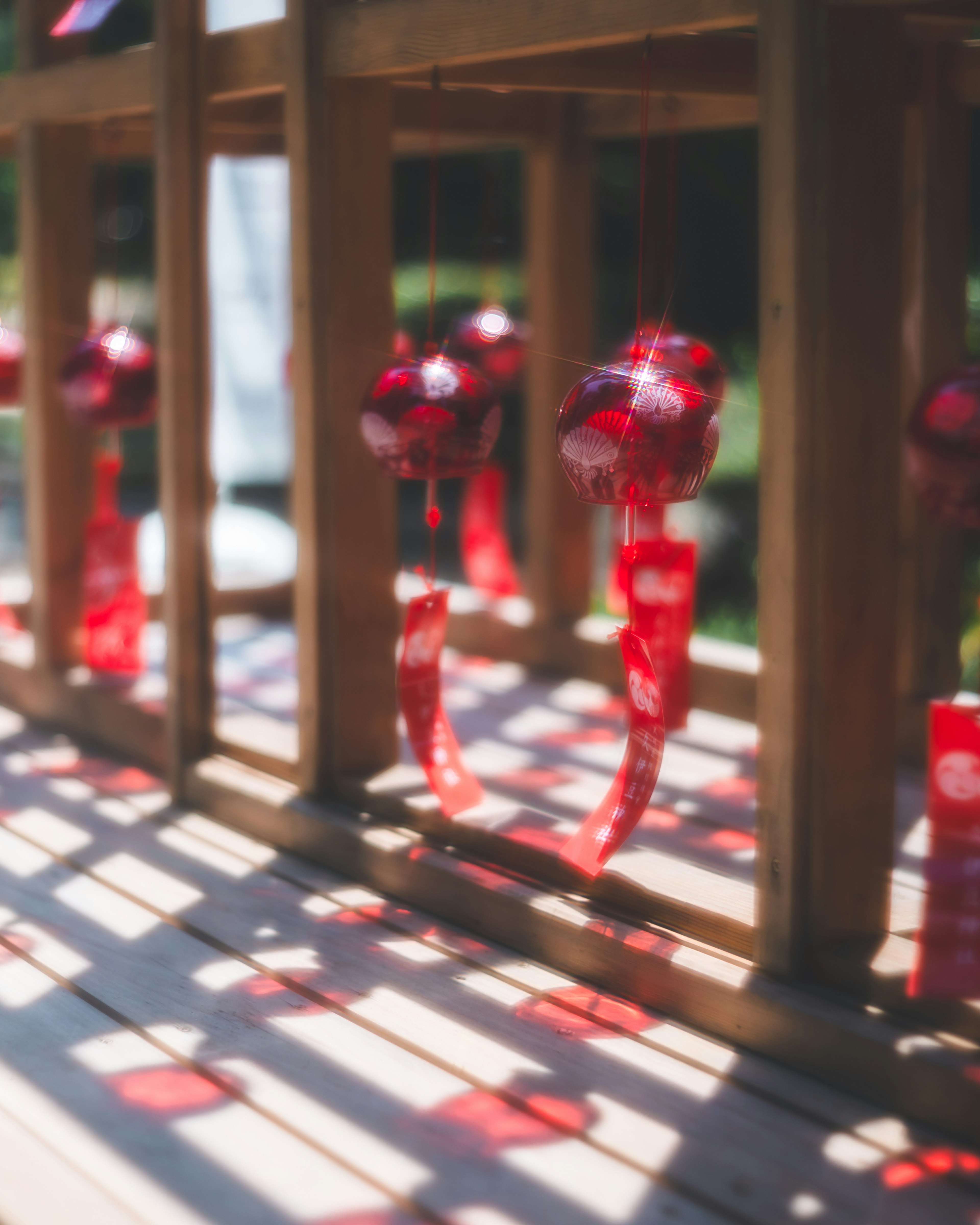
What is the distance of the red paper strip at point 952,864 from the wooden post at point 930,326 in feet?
4.81

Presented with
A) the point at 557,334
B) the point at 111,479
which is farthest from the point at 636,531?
the point at 111,479

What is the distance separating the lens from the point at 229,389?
7.97m

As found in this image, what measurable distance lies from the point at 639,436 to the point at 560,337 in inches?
107

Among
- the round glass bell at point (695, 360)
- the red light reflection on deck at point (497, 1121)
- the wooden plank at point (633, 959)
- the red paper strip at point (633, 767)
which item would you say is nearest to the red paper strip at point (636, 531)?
the round glass bell at point (695, 360)

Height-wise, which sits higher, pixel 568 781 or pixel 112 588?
pixel 112 588

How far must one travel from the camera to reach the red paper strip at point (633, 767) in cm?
237

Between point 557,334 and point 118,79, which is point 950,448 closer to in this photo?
point 118,79

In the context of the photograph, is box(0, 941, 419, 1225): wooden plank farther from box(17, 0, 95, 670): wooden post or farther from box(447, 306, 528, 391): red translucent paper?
box(447, 306, 528, 391): red translucent paper

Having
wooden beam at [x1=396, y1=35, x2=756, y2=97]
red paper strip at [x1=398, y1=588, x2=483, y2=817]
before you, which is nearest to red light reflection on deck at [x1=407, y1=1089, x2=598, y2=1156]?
red paper strip at [x1=398, y1=588, x2=483, y2=817]

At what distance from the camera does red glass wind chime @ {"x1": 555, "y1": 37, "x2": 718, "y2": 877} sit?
2203 millimetres

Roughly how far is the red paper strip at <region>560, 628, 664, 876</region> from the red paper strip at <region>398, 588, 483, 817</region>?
52 cm

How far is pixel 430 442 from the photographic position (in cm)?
266

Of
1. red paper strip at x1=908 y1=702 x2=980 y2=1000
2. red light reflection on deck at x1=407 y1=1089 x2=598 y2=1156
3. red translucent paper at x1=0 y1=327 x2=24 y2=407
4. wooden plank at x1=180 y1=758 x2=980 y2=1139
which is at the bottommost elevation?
red light reflection on deck at x1=407 y1=1089 x2=598 y2=1156

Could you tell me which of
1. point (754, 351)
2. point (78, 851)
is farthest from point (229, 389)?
point (78, 851)
